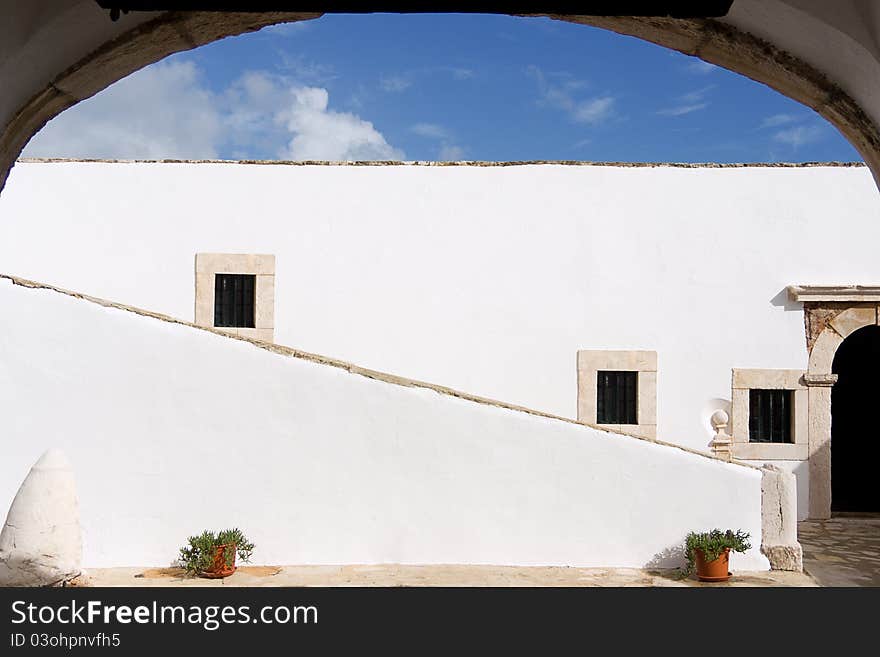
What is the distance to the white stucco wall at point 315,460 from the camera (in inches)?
262

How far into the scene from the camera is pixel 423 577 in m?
6.31

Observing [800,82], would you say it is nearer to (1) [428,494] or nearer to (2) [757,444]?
(1) [428,494]

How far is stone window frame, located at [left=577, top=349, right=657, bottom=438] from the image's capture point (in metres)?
9.39

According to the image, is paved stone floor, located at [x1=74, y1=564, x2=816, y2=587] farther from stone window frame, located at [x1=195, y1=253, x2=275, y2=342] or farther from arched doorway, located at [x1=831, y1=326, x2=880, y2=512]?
Result: arched doorway, located at [x1=831, y1=326, x2=880, y2=512]

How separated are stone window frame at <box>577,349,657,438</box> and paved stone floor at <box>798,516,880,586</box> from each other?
210cm

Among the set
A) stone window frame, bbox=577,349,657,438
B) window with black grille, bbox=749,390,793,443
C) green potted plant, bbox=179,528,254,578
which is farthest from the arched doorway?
green potted plant, bbox=179,528,254,578

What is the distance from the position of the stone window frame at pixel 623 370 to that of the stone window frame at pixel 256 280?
391cm

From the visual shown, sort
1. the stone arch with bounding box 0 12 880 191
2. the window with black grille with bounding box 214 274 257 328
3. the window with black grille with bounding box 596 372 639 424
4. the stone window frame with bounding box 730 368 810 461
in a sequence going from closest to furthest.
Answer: the stone arch with bounding box 0 12 880 191 < the stone window frame with bounding box 730 368 810 461 < the window with black grille with bounding box 596 372 639 424 < the window with black grille with bounding box 214 274 257 328

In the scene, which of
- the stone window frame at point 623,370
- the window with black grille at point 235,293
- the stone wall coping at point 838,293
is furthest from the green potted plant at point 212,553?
the stone wall coping at point 838,293

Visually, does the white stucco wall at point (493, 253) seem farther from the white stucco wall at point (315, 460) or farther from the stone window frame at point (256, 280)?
the white stucco wall at point (315, 460)

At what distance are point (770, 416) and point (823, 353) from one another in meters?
1.00

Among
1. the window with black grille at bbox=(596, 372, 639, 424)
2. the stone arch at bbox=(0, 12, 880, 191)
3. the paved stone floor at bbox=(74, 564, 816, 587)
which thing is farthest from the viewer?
the window with black grille at bbox=(596, 372, 639, 424)
